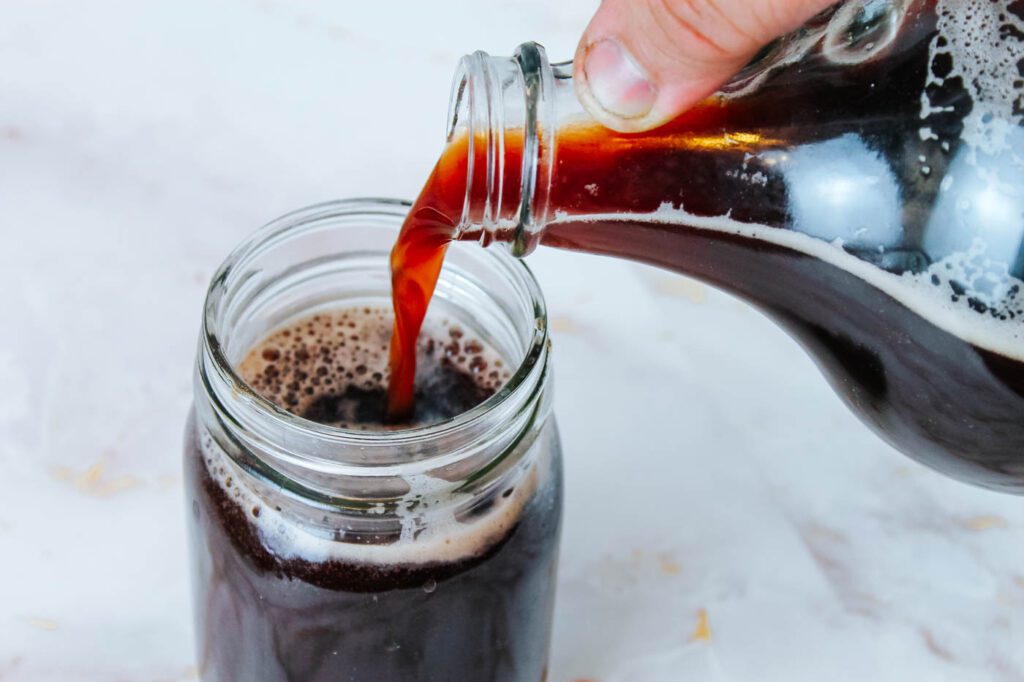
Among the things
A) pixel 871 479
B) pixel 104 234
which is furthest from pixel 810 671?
pixel 104 234

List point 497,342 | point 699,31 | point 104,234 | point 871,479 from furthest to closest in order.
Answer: point 104,234, point 871,479, point 497,342, point 699,31

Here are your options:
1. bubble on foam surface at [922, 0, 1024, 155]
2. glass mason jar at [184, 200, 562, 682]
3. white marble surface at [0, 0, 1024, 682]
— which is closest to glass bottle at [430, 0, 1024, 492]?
bubble on foam surface at [922, 0, 1024, 155]

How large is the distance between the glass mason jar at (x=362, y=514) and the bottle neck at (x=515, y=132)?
0.38 feet

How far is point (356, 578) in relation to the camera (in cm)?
78

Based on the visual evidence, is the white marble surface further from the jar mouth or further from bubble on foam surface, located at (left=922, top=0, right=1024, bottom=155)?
bubble on foam surface, located at (left=922, top=0, right=1024, bottom=155)

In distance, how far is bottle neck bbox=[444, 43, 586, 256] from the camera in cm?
68

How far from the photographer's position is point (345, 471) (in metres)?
0.74

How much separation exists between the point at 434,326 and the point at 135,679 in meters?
0.36

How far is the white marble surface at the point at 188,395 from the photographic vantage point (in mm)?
1075

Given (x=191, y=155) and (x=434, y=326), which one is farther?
(x=191, y=155)

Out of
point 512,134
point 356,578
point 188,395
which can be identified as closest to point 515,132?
point 512,134

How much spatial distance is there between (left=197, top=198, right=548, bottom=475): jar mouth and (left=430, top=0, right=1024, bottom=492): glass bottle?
0.32 feet

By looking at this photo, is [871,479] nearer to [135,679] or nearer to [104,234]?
[135,679]

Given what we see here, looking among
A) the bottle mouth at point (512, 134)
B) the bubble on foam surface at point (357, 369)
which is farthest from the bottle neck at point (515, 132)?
the bubble on foam surface at point (357, 369)
